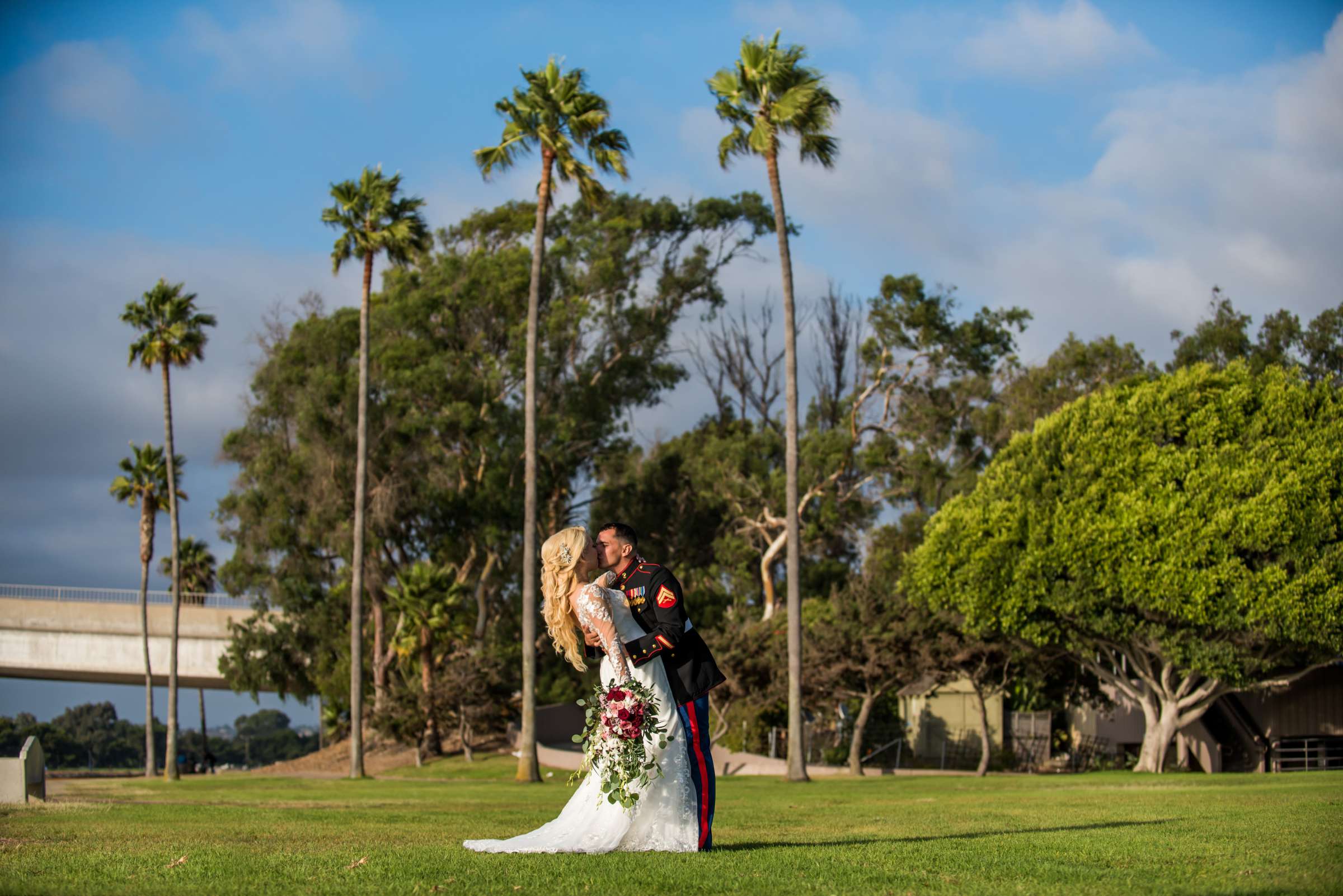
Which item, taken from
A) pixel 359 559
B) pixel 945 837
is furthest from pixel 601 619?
pixel 359 559

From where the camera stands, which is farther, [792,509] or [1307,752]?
[1307,752]

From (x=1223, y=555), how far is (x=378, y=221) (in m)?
24.5

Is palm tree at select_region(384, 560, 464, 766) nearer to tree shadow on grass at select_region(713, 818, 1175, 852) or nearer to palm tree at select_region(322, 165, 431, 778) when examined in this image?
palm tree at select_region(322, 165, 431, 778)

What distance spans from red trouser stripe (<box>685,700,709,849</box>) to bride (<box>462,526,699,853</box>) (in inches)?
2.6

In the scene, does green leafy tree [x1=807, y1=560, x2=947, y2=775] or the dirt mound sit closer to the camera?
green leafy tree [x1=807, y1=560, x2=947, y2=775]

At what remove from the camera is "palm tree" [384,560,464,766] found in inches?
1599

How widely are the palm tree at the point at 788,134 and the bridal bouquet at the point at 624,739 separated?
2029 cm

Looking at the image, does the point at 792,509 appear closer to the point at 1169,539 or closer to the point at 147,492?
the point at 1169,539

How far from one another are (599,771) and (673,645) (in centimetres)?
95

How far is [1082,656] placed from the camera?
31.9 meters

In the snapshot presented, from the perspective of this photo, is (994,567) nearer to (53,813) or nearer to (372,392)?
(53,813)

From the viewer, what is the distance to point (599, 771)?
7.71 m

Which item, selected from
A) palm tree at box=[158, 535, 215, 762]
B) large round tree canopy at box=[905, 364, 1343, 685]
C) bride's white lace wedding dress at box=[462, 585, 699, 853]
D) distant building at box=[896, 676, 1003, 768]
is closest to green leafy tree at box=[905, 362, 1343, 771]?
large round tree canopy at box=[905, 364, 1343, 685]

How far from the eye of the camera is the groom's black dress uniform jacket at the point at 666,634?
7.64m
